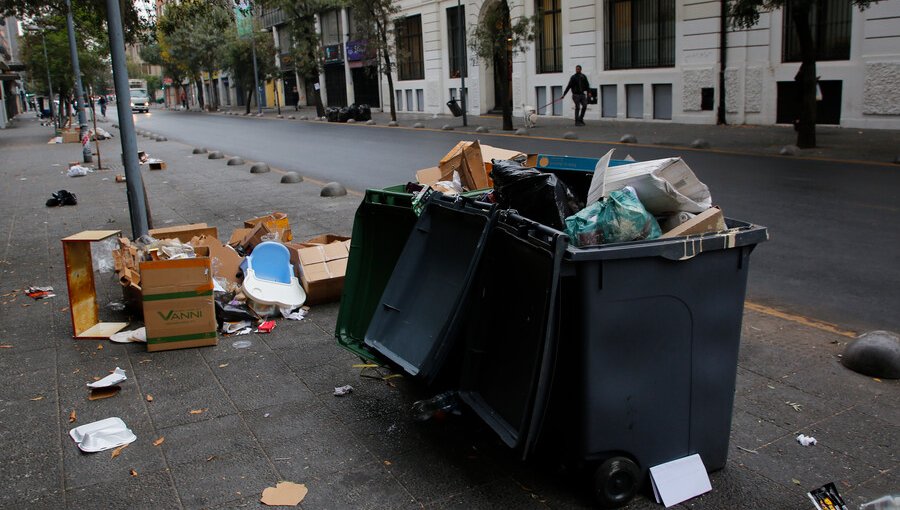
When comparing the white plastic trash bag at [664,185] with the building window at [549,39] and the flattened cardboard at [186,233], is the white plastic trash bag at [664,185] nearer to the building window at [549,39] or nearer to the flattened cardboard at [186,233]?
the flattened cardboard at [186,233]

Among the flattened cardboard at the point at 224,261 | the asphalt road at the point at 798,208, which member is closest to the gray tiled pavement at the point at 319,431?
the flattened cardboard at the point at 224,261

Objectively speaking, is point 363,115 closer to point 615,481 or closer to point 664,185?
point 664,185

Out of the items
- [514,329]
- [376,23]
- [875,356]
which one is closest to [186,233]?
[514,329]

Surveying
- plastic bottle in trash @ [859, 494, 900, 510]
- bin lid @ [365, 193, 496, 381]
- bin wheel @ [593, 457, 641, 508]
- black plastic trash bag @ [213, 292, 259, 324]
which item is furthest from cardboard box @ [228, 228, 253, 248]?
plastic bottle in trash @ [859, 494, 900, 510]

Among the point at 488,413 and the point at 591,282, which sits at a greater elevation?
the point at 591,282

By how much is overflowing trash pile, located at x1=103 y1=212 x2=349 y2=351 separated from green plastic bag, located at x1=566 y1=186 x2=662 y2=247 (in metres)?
3.06

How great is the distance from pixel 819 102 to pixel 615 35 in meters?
8.74

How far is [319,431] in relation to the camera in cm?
417

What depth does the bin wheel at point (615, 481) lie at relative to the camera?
3.27 m

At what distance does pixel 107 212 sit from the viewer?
12102 millimetres

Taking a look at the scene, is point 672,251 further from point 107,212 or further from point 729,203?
point 107,212

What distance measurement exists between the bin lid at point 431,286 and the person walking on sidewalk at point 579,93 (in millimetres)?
22251

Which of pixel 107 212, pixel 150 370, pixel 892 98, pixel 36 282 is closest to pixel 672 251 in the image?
pixel 150 370

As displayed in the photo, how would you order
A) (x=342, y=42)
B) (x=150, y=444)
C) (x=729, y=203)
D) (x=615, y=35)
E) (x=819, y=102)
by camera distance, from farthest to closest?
(x=342, y=42) → (x=615, y=35) → (x=819, y=102) → (x=729, y=203) → (x=150, y=444)
